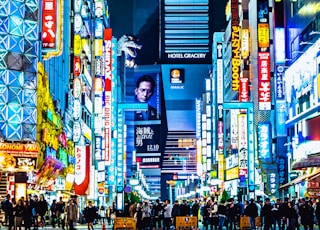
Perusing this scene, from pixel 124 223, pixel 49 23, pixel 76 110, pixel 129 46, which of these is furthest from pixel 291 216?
pixel 129 46

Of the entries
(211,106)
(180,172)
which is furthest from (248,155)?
(180,172)

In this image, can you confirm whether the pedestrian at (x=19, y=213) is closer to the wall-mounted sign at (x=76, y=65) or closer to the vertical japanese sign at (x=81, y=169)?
the vertical japanese sign at (x=81, y=169)

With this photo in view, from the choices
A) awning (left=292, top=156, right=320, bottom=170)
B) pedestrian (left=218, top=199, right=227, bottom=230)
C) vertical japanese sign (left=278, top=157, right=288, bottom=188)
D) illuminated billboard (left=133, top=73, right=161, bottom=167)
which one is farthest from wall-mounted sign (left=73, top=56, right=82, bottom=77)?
illuminated billboard (left=133, top=73, right=161, bottom=167)

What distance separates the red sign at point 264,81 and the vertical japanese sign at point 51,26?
20.9m

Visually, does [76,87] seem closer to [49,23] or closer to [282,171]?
[49,23]

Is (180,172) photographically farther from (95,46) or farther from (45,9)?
(45,9)

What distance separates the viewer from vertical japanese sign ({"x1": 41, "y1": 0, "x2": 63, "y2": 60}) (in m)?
44.0

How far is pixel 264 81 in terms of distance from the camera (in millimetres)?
60406

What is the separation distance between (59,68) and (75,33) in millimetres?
5447

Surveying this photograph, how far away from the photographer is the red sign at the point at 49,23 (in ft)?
145

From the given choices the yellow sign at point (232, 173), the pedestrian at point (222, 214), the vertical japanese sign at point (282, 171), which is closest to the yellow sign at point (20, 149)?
the pedestrian at point (222, 214)

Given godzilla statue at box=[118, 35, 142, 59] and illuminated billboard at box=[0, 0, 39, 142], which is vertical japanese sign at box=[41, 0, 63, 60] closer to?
illuminated billboard at box=[0, 0, 39, 142]

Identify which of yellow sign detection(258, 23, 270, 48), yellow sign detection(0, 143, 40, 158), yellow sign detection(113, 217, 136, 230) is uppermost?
yellow sign detection(258, 23, 270, 48)

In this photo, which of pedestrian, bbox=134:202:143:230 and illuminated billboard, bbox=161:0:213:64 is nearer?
pedestrian, bbox=134:202:143:230
